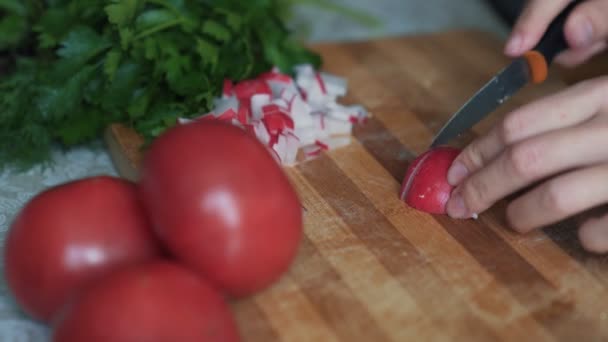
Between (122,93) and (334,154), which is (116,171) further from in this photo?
(334,154)

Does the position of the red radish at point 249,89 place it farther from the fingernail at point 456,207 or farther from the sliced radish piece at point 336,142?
the fingernail at point 456,207

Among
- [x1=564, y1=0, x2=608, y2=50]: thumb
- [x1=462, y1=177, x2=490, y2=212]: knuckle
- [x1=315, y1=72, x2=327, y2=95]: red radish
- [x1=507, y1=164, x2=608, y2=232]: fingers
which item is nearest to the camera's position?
[x1=507, y1=164, x2=608, y2=232]: fingers

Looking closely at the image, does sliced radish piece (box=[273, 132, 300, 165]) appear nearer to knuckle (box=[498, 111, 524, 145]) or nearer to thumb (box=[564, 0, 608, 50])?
knuckle (box=[498, 111, 524, 145])

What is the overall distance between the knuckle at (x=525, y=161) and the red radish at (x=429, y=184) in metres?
0.16

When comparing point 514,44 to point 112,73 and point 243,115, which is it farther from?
point 112,73

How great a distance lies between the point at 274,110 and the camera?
4.81 feet

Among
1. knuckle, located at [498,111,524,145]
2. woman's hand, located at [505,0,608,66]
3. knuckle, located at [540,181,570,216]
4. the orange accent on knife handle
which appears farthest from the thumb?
knuckle, located at [540,181,570,216]

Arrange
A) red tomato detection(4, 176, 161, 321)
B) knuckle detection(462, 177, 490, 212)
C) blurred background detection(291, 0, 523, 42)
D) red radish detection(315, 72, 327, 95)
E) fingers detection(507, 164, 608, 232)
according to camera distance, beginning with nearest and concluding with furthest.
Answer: red tomato detection(4, 176, 161, 321)
fingers detection(507, 164, 608, 232)
knuckle detection(462, 177, 490, 212)
red radish detection(315, 72, 327, 95)
blurred background detection(291, 0, 523, 42)

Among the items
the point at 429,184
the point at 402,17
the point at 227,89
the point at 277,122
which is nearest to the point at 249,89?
the point at 227,89

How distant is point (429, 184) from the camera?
129cm

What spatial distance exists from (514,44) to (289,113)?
1.67 feet

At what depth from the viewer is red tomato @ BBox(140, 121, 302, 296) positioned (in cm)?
91

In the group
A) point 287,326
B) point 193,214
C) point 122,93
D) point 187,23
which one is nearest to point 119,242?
point 193,214

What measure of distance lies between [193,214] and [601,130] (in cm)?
71
